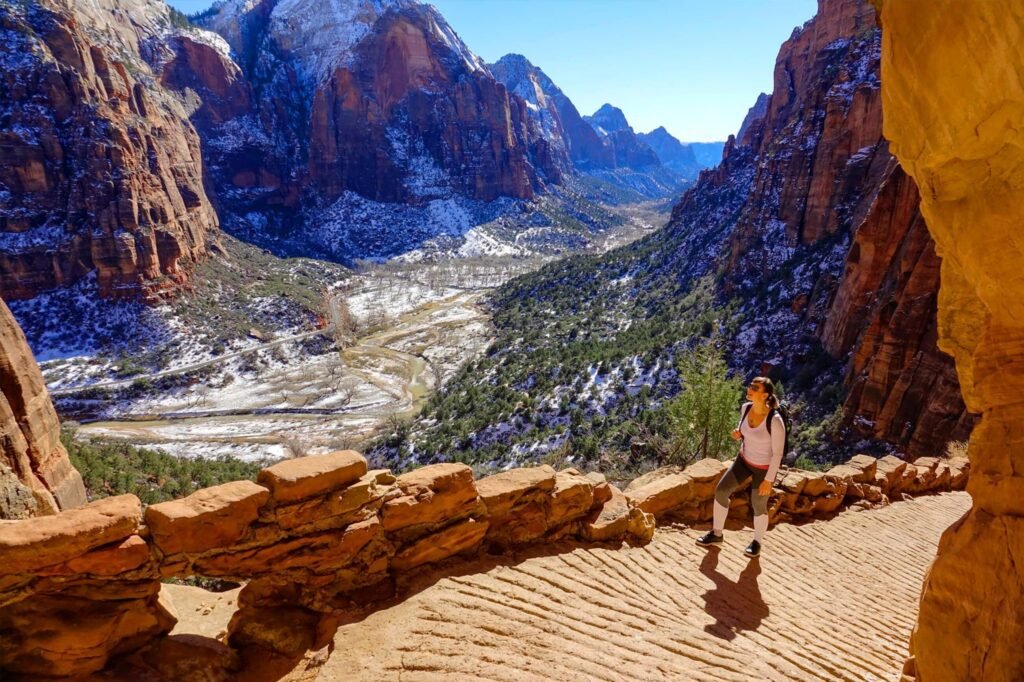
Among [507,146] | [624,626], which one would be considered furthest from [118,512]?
[507,146]

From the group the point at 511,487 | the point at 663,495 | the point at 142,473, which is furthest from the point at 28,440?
the point at 142,473

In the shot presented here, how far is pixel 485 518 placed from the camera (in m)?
6.64

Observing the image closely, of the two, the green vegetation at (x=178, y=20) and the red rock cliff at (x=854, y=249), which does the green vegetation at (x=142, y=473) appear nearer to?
the red rock cliff at (x=854, y=249)

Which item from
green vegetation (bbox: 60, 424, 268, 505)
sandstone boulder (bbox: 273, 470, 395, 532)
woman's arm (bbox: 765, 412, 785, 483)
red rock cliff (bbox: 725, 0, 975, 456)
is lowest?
green vegetation (bbox: 60, 424, 268, 505)

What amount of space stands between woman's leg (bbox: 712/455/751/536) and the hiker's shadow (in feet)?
1.66

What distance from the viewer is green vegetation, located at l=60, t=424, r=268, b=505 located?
19.5 meters

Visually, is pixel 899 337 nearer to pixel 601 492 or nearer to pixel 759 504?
pixel 759 504

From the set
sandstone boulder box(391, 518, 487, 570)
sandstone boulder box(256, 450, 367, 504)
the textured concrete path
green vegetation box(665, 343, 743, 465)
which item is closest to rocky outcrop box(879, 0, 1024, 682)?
the textured concrete path

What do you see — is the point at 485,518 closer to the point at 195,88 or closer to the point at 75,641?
the point at 75,641

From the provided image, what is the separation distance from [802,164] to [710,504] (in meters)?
34.9

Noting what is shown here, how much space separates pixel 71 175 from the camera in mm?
52594

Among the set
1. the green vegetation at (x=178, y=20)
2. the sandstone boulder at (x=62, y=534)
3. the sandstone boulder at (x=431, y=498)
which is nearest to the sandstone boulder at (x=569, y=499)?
the sandstone boulder at (x=431, y=498)

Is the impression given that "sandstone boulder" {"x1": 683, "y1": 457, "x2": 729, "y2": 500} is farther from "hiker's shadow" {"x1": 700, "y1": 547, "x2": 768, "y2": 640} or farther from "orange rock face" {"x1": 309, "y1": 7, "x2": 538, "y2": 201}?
"orange rock face" {"x1": 309, "y1": 7, "x2": 538, "y2": 201}

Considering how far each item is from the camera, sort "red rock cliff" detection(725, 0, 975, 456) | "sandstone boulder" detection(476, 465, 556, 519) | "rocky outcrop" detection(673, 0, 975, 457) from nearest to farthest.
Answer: "sandstone boulder" detection(476, 465, 556, 519)
"red rock cliff" detection(725, 0, 975, 456)
"rocky outcrop" detection(673, 0, 975, 457)
